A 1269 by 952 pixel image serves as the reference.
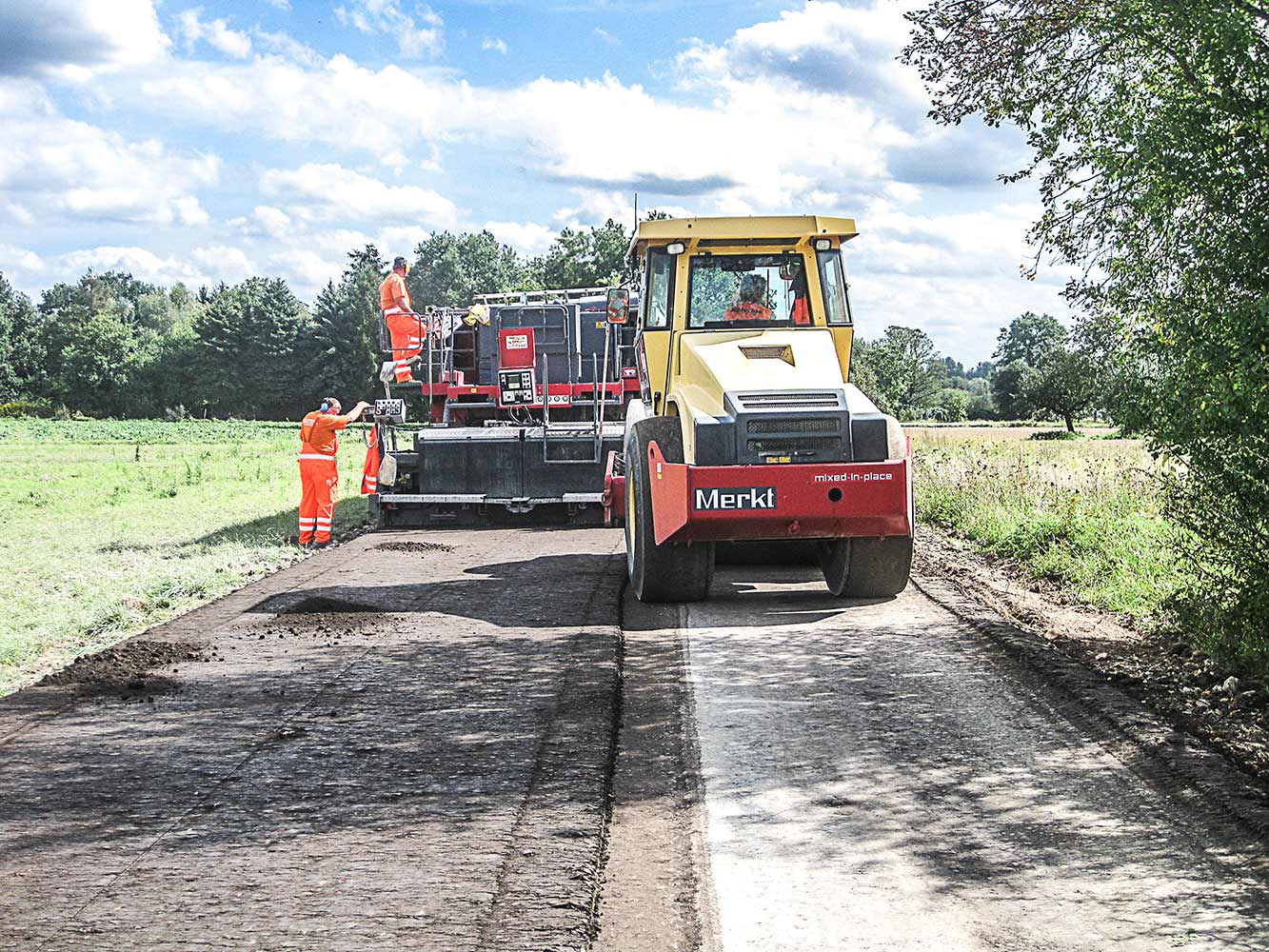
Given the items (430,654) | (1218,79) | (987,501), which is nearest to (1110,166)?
(1218,79)

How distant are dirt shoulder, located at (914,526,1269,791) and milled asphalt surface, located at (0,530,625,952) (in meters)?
2.76

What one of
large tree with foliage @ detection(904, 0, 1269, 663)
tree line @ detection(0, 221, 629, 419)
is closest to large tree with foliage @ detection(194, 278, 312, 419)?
tree line @ detection(0, 221, 629, 419)

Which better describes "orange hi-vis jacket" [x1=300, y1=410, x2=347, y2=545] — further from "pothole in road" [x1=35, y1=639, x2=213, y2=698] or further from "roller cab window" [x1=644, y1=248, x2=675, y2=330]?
"pothole in road" [x1=35, y1=639, x2=213, y2=698]

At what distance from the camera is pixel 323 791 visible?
5.25 m

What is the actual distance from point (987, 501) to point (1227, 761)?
1029 cm

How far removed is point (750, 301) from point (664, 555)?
2.39m

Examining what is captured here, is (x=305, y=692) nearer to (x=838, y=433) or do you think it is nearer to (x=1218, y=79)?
(x=838, y=433)

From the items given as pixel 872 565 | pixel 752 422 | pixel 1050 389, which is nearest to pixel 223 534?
pixel 752 422

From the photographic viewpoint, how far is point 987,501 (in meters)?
15.6

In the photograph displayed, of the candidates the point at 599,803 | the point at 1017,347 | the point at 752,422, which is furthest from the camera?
the point at 1017,347

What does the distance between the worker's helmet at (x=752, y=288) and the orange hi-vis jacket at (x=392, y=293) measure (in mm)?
6546

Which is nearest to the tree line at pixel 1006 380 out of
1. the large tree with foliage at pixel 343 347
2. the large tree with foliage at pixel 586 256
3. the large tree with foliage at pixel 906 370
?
the large tree with foliage at pixel 906 370

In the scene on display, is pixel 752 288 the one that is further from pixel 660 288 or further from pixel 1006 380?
pixel 1006 380

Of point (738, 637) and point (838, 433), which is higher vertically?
point (838, 433)
